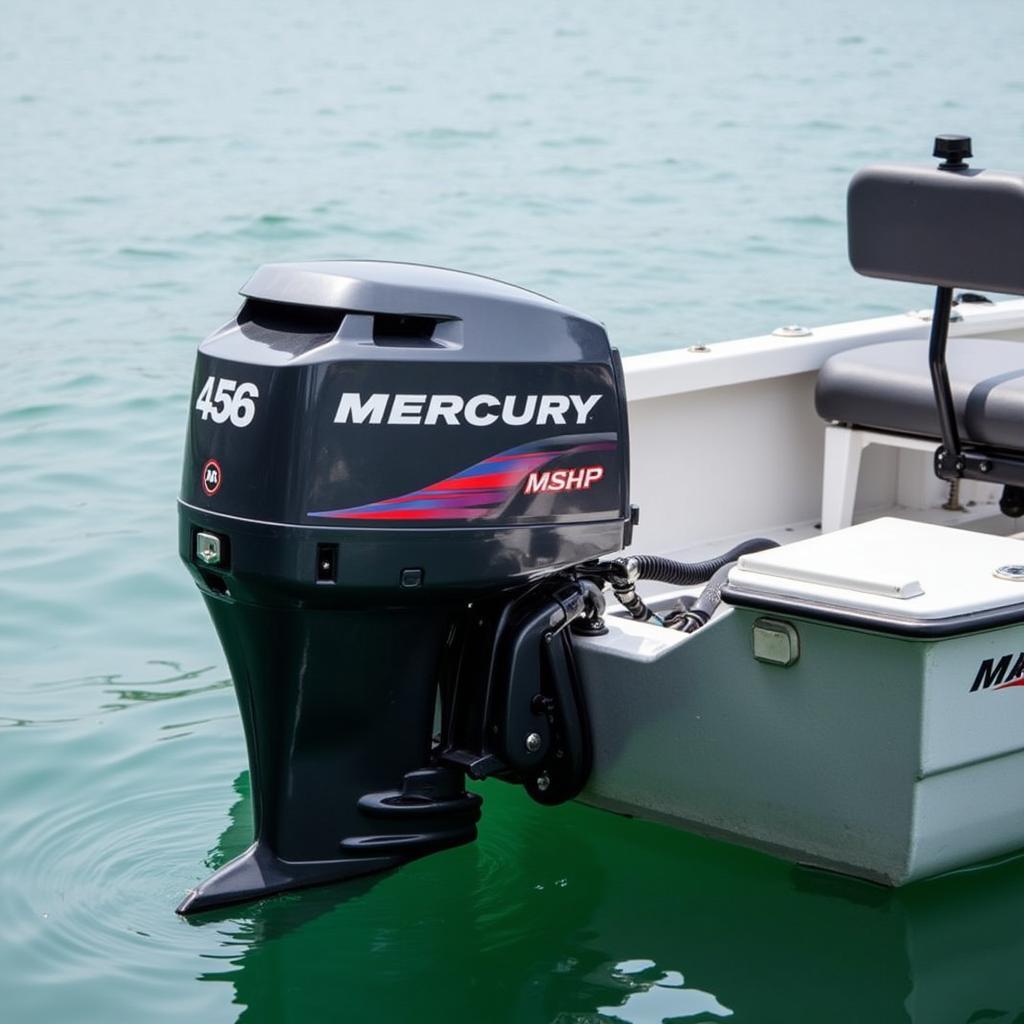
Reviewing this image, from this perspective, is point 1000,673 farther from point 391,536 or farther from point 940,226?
point 940,226

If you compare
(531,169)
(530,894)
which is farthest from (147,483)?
(531,169)

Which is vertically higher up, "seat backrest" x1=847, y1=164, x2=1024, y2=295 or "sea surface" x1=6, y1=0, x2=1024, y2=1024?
"seat backrest" x1=847, y1=164, x2=1024, y2=295

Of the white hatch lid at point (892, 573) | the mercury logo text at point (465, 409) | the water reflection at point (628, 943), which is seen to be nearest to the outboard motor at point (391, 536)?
the mercury logo text at point (465, 409)

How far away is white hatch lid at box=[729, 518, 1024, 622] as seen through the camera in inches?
94.8

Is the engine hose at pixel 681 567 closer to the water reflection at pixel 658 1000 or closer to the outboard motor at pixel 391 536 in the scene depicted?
the outboard motor at pixel 391 536

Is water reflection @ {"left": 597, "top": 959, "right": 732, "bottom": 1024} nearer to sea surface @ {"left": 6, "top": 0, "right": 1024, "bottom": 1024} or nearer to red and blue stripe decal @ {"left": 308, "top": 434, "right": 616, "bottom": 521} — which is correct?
sea surface @ {"left": 6, "top": 0, "right": 1024, "bottom": 1024}

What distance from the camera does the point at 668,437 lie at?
3.78 m

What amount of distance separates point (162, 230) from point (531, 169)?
12.1 feet

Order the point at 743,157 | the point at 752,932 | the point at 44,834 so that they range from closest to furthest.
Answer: the point at 752,932, the point at 44,834, the point at 743,157

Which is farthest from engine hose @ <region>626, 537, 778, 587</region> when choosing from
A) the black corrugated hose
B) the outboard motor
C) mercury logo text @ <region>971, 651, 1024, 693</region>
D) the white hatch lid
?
mercury logo text @ <region>971, 651, 1024, 693</region>

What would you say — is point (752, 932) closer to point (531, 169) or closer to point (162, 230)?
point (162, 230)

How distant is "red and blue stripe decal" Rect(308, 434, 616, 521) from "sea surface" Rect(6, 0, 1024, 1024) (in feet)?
1.92

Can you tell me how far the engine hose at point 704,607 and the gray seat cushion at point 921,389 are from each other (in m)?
0.62

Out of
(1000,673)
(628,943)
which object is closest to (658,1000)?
(628,943)
